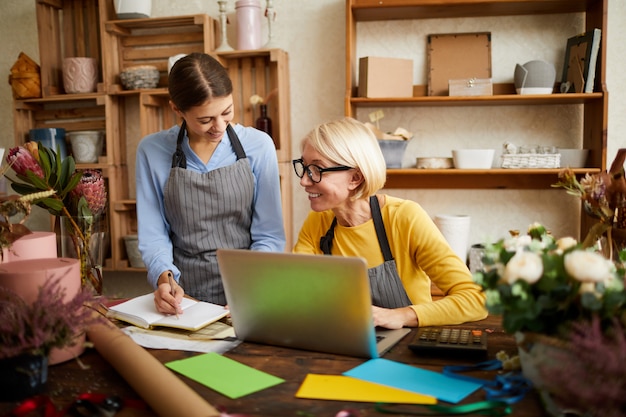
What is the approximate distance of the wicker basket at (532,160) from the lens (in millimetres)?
2998

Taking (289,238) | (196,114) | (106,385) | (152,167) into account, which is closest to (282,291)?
(106,385)

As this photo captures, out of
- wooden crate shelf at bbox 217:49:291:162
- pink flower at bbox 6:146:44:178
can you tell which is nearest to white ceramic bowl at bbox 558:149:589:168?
wooden crate shelf at bbox 217:49:291:162

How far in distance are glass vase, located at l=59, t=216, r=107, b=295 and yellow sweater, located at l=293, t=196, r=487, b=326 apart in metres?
0.61

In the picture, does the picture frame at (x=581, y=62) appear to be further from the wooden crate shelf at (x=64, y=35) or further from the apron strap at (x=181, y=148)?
the wooden crate shelf at (x=64, y=35)

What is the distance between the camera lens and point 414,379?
1.07 meters

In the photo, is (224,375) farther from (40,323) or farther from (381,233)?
(381,233)

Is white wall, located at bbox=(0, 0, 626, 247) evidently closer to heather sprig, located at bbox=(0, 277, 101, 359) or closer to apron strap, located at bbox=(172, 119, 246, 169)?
apron strap, located at bbox=(172, 119, 246, 169)

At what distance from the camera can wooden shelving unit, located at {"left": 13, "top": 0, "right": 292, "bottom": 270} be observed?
11.3 ft

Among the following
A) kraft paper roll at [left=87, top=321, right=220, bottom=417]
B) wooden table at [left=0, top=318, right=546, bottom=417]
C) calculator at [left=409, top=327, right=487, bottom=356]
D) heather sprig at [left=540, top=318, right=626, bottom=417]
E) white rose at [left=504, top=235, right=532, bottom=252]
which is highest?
white rose at [left=504, top=235, right=532, bottom=252]

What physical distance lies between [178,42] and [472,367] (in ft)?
10.2

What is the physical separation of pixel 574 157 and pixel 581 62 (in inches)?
19.2

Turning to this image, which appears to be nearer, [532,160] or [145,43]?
[532,160]

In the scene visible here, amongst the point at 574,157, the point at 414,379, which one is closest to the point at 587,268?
the point at 414,379

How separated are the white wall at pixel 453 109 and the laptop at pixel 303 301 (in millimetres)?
2219
